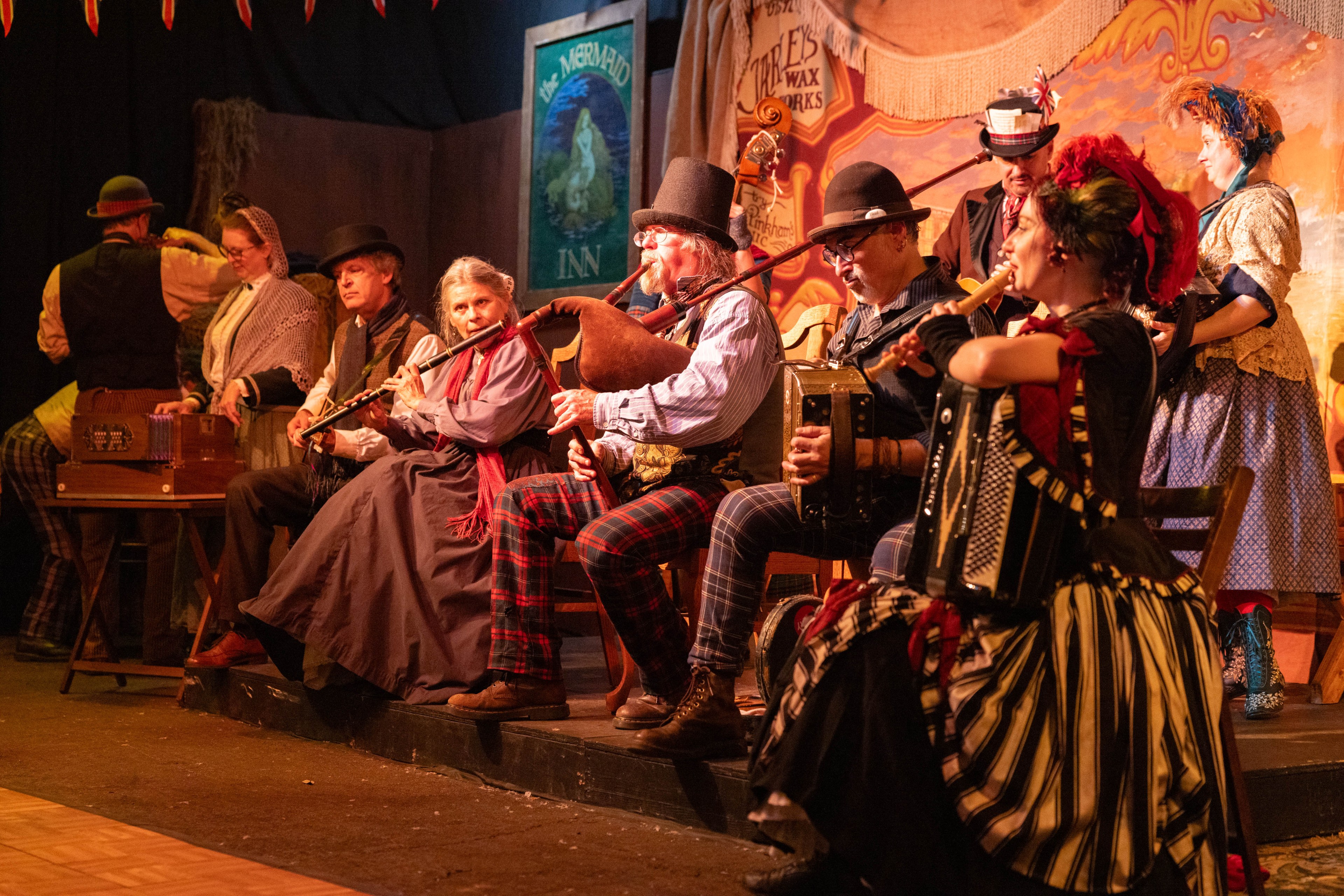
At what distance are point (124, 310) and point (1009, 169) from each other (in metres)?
3.64

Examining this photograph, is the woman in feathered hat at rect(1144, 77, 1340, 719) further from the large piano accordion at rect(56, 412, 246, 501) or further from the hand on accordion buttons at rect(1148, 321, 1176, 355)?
the large piano accordion at rect(56, 412, 246, 501)

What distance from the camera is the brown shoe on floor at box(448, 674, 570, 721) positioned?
3.48 metres

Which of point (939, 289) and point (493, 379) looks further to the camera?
point (493, 379)

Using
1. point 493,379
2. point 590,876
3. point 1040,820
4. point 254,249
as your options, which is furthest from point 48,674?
point 1040,820

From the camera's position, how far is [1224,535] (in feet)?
7.82

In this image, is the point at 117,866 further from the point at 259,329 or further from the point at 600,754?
the point at 259,329

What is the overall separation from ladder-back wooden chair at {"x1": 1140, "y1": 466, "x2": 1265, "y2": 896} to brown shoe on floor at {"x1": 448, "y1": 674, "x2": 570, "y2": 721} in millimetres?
1655

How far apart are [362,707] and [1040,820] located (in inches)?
93.7

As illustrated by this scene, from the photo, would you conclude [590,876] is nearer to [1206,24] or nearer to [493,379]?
[493,379]

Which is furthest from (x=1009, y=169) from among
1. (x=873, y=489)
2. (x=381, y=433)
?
(x=381, y=433)

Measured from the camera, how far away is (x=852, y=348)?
9.89ft

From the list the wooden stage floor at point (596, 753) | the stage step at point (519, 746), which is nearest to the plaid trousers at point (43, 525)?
the stage step at point (519, 746)

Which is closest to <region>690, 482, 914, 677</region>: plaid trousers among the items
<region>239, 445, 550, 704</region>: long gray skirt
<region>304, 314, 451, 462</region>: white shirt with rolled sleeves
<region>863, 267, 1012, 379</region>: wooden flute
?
<region>863, 267, 1012, 379</region>: wooden flute

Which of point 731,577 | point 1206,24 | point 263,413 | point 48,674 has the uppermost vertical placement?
point 1206,24
